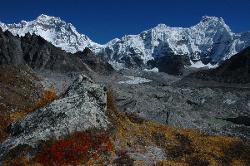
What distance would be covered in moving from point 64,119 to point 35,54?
500 feet

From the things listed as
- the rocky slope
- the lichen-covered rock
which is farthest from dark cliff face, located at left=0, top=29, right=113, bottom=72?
the rocky slope

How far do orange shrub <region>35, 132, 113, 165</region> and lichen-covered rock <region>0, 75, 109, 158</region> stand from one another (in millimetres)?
607

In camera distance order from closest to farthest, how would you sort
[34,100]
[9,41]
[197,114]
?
1. [34,100]
2. [197,114]
3. [9,41]

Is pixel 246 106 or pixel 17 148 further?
pixel 246 106

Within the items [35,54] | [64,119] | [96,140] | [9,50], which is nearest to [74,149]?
[96,140]

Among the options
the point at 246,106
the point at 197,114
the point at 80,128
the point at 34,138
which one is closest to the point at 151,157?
the point at 80,128

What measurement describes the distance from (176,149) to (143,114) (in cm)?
3868

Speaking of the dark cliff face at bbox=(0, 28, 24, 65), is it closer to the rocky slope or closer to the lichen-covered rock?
the lichen-covered rock

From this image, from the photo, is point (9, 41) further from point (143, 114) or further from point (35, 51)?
point (143, 114)

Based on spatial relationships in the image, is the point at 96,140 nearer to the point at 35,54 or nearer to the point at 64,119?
the point at 64,119

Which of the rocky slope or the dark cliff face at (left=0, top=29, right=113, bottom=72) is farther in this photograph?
the dark cliff face at (left=0, top=29, right=113, bottom=72)

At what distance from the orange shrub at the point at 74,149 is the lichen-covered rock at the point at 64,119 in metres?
0.61

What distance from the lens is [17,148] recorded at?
2831cm

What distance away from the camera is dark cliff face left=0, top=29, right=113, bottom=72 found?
162m
